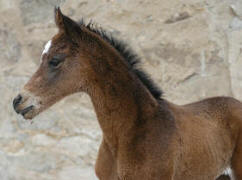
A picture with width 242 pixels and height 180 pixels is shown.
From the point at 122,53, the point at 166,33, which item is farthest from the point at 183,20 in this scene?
the point at 122,53

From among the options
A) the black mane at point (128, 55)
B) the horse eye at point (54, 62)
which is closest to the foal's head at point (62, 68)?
the horse eye at point (54, 62)

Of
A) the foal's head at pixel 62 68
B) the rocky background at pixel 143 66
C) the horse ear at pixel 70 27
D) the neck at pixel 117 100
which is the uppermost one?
the horse ear at pixel 70 27

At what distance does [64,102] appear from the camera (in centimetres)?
421

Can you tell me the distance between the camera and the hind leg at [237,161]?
10.00ft

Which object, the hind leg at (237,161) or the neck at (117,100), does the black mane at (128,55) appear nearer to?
the neck at (117,100)

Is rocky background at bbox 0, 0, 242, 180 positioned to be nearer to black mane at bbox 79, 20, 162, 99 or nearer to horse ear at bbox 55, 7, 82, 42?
black mane at bbox 79, 20, 162, 99

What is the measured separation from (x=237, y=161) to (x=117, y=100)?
1084mm

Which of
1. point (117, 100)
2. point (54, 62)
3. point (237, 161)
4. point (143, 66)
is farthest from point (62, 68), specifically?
point (143, 66)

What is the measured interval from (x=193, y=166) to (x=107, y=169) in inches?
21.9

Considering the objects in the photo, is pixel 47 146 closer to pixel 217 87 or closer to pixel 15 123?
pixel 15 123

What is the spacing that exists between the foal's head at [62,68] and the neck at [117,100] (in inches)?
3.4

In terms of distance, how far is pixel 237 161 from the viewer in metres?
3.07

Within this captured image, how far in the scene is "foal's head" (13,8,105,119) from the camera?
8.14 feet

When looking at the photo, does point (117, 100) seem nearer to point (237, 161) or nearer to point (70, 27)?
point (70, 27)
